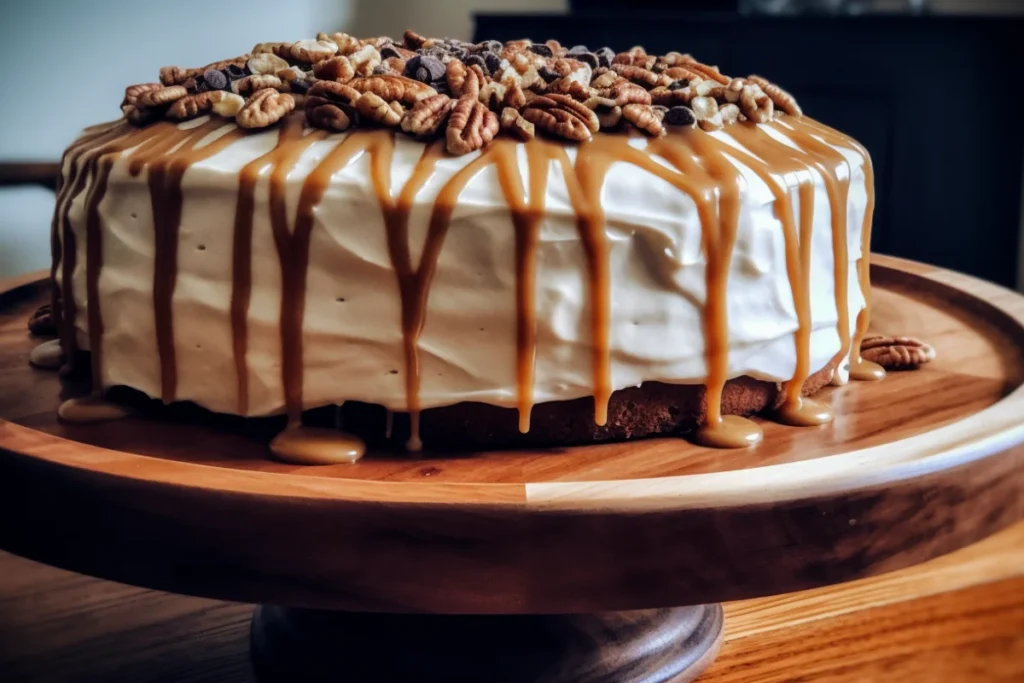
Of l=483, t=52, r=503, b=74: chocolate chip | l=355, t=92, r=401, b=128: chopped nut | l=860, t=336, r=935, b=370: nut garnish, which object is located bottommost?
l=860, t=336, r=935, b=370: nut garnish

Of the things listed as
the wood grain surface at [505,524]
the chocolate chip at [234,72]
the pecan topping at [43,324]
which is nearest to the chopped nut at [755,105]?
the wood grain surface at [505,524]

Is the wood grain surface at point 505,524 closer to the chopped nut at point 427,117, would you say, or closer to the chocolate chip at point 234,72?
the chopped nut at point 427,117

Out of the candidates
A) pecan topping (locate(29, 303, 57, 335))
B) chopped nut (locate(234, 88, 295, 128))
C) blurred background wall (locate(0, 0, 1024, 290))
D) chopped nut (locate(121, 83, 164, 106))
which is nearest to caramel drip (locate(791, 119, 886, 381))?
chopped nut (locate(234, 88, 295, 128))

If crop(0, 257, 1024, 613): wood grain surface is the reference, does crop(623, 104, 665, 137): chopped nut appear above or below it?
above

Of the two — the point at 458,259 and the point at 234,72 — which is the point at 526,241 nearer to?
the point at 458,259

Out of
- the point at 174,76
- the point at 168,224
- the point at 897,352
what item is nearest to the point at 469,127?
the point at 168,224

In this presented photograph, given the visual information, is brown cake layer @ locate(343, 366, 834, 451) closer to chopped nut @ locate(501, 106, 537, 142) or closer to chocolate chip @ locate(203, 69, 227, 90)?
chopped nut @ locate(501, 106, 537, 142)

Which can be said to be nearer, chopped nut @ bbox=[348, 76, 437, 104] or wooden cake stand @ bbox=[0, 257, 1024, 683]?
wooden cake stand @ bbox=[0, 257, 1024, 683]
